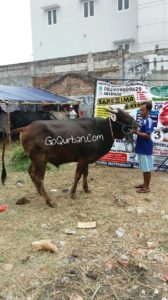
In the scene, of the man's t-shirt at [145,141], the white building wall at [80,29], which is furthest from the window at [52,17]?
the man's t-shirt at [145,141]

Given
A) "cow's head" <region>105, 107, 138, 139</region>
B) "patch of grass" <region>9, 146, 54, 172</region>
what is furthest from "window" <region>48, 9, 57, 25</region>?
"cow's head" <region>105, 107, 138, 139</region>

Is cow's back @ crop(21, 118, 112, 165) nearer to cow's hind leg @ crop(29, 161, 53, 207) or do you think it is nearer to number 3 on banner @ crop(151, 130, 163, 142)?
cow's hind leg @ crop(29, 161, 53, 207)

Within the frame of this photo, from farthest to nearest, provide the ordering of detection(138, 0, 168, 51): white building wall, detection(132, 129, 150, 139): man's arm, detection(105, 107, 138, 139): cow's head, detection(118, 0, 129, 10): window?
detection(118, 0, 129, 10): window
detection(138, 0, 168, 51): white building wall
detection(105, 107, 138, 139): cow's head
detection(132, 129, 150, 139): man's arm

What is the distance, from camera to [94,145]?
5676 mm

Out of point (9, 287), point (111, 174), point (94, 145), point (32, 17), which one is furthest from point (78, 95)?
point (32, 17)

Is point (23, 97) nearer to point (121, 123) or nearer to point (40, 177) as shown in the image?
point (121, 123)

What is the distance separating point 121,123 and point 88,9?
27.2 metres

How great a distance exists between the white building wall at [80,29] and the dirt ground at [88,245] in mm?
24220

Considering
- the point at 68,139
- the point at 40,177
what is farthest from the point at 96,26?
the point at 40,177

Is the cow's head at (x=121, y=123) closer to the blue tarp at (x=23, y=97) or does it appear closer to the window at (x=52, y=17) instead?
the blue tarp at (x=23, y=97)

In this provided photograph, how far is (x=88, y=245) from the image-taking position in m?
4.01

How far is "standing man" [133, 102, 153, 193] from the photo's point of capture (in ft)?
19.1

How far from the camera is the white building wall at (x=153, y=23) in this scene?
2529cm

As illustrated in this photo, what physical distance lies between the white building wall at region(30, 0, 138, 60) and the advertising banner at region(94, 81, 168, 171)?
70.2ft
